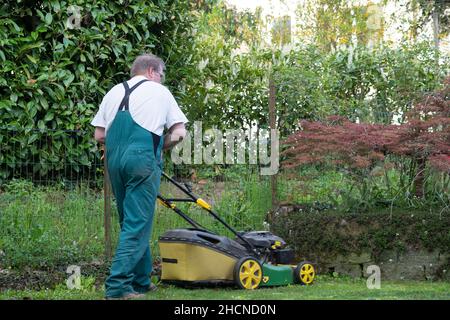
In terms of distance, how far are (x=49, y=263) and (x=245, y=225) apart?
234 centimetres

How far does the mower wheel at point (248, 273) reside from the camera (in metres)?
6.57

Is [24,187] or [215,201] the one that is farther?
[215,201]

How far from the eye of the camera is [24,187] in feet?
26.9

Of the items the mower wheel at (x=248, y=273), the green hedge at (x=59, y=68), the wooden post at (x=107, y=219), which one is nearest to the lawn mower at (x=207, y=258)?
the mower wheel at (x=248, y=273)

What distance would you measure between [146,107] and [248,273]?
1.69 metres

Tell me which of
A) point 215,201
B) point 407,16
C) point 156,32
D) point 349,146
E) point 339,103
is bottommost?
point 215,201

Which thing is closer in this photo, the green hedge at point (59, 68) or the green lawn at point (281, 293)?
the green lawn at point (281, 293)

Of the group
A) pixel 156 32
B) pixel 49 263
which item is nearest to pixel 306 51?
pixel 156 32

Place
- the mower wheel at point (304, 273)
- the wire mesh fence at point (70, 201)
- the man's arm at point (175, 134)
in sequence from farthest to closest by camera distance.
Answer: the wire mesh fence at point (70, 201)
the mower wheel at point (304, 273)
the man's arm at point (175, 134)

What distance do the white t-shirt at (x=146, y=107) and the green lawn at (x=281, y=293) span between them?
4.49ft

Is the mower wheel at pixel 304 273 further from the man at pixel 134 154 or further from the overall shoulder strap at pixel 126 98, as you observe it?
the overall shoulder strap at pixel 126 98

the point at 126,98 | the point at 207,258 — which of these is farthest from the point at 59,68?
the point at 207,258

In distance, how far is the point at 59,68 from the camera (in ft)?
30.1
